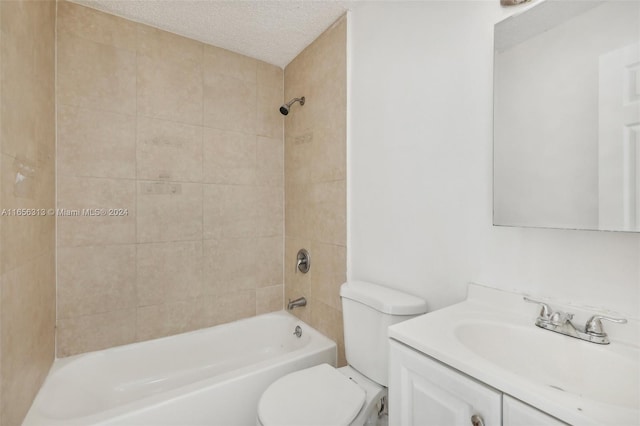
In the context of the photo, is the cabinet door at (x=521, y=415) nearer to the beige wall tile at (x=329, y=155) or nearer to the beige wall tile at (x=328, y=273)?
the beige wall tile at (x=328, y=273)

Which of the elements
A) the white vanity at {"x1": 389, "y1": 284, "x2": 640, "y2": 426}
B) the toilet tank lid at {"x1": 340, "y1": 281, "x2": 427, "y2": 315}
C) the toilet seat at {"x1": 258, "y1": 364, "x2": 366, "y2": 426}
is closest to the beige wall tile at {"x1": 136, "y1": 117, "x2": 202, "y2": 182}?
the toilet tank lid at {"x1": 340, "y1": 281, "x2": 427, "y2": 315}

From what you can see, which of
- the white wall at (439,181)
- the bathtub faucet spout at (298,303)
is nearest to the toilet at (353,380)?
the white wall at (439,181)

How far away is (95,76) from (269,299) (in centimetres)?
180

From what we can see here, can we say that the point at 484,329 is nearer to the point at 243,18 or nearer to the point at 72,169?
the point at 243,18

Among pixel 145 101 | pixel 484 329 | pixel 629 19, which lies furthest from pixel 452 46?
pixel 145 101

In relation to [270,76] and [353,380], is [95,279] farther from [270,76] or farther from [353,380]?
[270,76]

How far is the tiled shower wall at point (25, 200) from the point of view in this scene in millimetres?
920

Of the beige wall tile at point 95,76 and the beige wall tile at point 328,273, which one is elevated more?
the beige wall tile at point 95,76

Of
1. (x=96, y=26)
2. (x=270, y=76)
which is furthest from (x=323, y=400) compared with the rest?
(x=96, y=26)

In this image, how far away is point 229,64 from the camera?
2.09m

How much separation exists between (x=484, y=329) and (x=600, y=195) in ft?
1.60

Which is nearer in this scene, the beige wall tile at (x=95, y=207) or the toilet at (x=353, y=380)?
the toilet at (x=353, y=380)

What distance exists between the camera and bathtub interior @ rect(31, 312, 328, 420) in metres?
1.48

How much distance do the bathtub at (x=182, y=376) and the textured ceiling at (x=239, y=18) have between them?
6.28ft
